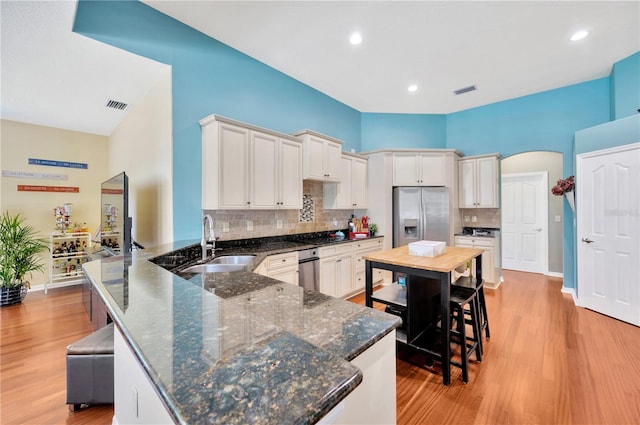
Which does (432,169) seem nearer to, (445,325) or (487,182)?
(487,182)

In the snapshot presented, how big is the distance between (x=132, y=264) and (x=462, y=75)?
4806 mm

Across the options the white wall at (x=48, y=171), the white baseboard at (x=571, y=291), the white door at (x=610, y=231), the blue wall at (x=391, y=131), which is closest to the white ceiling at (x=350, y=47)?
the white wall at (x=48, y=171)

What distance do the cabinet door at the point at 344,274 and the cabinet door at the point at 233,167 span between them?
1.63m

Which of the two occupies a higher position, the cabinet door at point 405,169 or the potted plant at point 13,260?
the cabinet door at point 405,169

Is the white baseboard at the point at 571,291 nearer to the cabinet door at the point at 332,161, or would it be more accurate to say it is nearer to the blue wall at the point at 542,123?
the blue wall at the point at 542,123

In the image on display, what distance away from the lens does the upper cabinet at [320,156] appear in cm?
376

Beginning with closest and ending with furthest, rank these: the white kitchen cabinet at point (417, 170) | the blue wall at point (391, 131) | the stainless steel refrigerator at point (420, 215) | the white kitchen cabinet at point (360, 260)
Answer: the white kitchen cabinet at point (360, 260), the stainless steel refrigerator at point (420, 215), the white kitchen cabinet at point (417, 170), the blue wall at point (391, 131)

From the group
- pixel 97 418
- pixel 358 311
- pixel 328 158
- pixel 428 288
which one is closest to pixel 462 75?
pixel 328 158

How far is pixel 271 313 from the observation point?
3.43ft

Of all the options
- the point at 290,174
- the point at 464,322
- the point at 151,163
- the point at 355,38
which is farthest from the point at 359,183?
the point at 151,163

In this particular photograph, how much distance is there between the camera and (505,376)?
7.30ft

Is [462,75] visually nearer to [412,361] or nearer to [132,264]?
[412,361]

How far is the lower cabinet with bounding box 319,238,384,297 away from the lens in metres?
3.66

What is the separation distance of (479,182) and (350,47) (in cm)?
341
